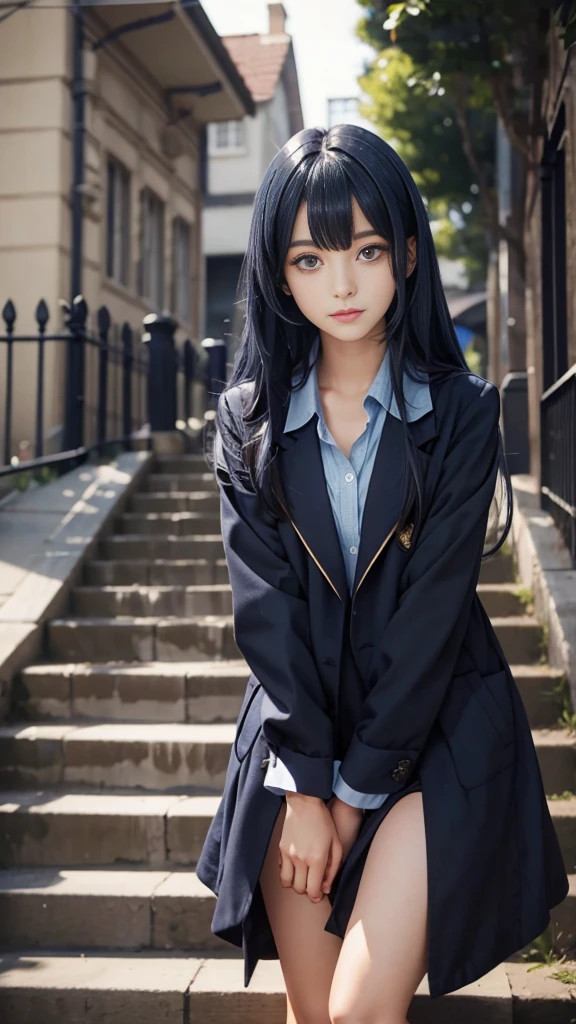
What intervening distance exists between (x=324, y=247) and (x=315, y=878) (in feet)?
3.84

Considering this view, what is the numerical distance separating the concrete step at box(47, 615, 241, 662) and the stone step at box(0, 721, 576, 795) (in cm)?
67

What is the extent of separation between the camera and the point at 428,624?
196cm

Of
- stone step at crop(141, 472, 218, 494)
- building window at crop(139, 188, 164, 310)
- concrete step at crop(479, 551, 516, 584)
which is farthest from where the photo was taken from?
building window at crop(139, 188, 164, 310)

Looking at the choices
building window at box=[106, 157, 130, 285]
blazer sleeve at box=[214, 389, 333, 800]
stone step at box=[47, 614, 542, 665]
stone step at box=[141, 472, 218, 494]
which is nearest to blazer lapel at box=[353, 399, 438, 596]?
blazer sleeve at box=[214, 389, 333, 800]

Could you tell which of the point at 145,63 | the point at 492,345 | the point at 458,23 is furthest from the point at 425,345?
the point at 492,345

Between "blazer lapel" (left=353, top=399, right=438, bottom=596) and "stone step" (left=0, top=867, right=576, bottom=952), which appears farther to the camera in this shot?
"stone step" (left=0, top=867, right=576, bottom=952)

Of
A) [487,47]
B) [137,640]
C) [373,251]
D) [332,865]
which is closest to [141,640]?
[137,640]

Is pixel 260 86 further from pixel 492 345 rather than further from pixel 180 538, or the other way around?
pixel 180 538

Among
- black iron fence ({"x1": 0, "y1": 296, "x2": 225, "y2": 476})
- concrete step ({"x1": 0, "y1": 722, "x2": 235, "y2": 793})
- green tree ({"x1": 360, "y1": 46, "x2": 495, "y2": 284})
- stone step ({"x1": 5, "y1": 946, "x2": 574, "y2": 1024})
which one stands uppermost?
green tree ({"x1": 360, "y1": 46, "x2": 495, "y2": 284})

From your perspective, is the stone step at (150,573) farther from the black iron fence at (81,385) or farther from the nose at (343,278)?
the nose at (343,278)

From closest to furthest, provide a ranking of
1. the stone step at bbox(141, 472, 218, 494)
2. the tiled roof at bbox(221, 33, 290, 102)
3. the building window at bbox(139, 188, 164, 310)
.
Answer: the stone step at bbox(141, 472, 218, 494) → the building window at bbox(139, 188, 164, 310) → the tiled roof at bbox(221, 33, 290, 102)

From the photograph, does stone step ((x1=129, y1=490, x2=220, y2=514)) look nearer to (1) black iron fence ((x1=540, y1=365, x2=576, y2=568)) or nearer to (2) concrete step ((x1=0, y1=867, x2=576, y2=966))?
(1) black iron fence ((x1=540, y1=365, x2=576, y2=568))

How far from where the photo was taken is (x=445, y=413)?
2.10 metres

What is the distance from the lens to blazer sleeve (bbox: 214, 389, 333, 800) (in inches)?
77.5
